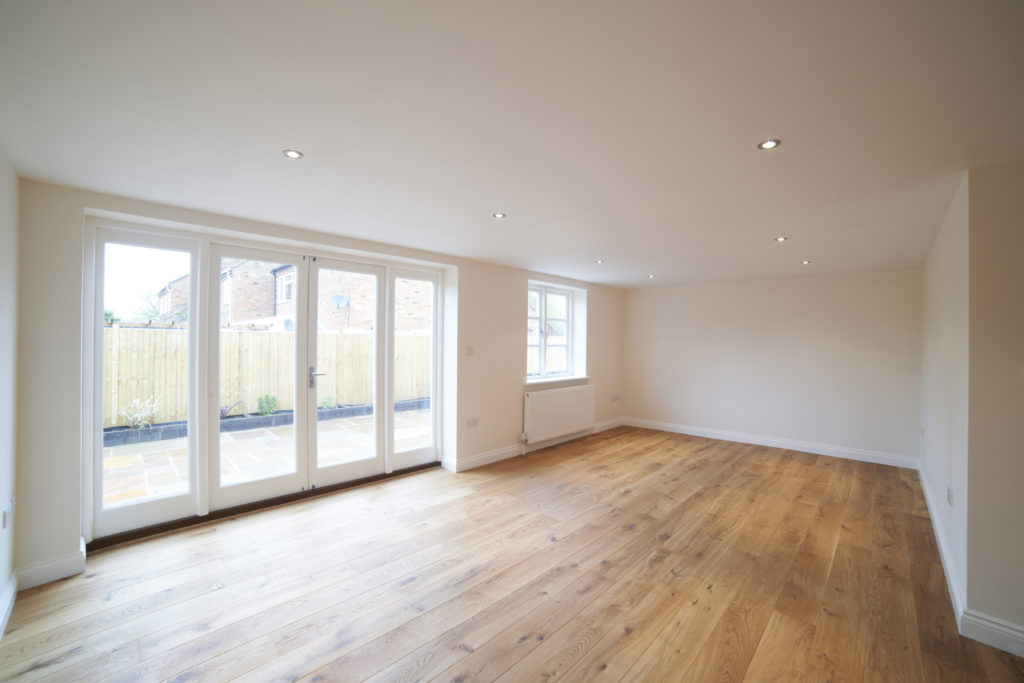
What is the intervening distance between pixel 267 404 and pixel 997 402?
474 cm

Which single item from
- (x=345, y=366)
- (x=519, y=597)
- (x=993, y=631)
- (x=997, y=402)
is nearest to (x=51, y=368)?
(x=345, y=366)

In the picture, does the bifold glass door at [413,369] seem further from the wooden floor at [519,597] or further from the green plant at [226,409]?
the green plant at [226,409]

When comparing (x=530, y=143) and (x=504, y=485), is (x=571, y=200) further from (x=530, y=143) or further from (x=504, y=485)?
(x=504, y=485)

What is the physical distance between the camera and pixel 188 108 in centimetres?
165

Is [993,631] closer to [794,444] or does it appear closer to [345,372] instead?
[794,444]

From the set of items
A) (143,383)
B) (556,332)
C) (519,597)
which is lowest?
(519,597)

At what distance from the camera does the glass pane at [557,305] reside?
20.5 ft

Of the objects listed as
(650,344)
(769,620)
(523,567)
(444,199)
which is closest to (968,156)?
(769,620)

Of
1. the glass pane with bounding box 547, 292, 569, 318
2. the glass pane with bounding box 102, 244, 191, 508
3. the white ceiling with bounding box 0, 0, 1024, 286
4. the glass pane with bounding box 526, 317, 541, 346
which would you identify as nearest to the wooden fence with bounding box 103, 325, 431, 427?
the glass pane with bounding box 102, 244, 191, 508

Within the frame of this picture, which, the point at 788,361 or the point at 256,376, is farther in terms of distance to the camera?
the point at 788,361

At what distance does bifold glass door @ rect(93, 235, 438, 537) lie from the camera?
115 inches

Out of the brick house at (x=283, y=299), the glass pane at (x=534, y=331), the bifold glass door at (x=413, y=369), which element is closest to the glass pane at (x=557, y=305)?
the glass pane at (x=534, y=331)

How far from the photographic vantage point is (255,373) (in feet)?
11.4

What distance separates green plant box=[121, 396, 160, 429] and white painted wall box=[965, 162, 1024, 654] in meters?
5.02
